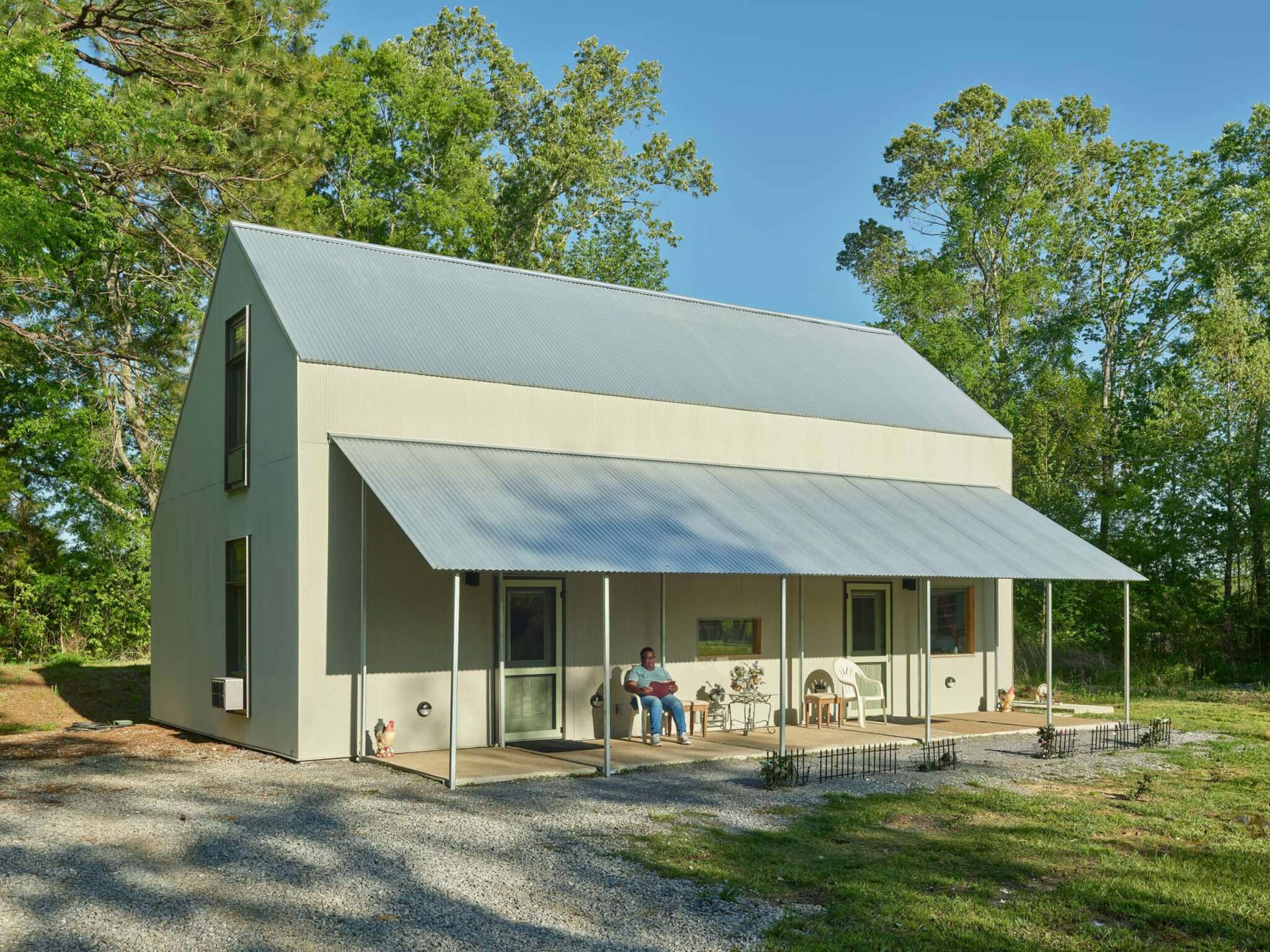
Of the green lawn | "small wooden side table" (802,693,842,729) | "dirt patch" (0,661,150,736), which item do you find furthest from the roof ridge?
the green lawn

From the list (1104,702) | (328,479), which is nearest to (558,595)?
(328,479)

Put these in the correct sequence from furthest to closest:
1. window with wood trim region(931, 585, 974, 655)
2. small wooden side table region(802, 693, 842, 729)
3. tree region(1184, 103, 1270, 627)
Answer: tree region(1184, 103, 1270, 627) < window with wood trim region(931, 585, 974, 655) < small wooden side table region(802, 693, 842, 729)

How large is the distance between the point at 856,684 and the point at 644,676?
3.26 metres

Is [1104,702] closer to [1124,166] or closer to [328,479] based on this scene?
[328,479]

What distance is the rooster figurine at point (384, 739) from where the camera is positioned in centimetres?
1101

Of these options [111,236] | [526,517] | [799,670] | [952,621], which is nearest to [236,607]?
[526,517]

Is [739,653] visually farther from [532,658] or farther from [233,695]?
[233,695]

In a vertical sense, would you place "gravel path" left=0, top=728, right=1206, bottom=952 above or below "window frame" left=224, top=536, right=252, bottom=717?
below

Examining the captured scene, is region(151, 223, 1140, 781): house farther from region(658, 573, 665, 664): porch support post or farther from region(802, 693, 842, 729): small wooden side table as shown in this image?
region(802, 693, 842, 729): small wooden side table

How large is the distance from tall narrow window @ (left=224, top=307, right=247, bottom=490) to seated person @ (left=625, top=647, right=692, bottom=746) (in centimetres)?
464

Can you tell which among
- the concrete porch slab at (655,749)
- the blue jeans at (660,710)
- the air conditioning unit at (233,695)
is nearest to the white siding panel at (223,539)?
the air conditioning unit at (233,695)

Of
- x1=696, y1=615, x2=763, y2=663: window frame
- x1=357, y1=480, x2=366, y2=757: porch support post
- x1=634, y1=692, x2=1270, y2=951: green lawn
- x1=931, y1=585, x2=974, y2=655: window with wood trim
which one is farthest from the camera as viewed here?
x1=931, y1=585, x2=974, y2=655: window with wood trim

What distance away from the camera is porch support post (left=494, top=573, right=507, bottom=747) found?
39.1ft

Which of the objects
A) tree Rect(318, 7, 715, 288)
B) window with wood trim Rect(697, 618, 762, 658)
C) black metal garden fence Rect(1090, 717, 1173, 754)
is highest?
tree Rect(318, 7, 715, 288)
